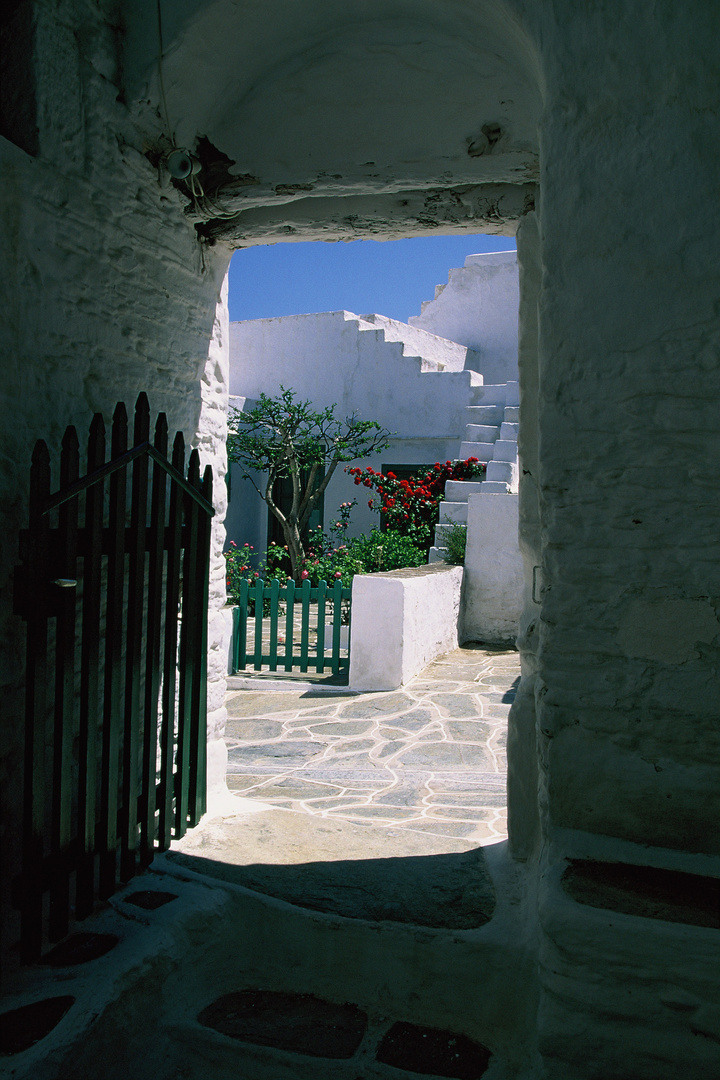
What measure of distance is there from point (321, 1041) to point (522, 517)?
1.78 m

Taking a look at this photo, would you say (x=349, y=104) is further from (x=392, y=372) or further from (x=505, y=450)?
(x=392, y=372)

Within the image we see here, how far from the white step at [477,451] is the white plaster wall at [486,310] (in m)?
3.71

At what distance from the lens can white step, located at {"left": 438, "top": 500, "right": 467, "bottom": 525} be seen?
923cm

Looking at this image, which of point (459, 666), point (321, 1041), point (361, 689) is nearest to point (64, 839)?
point (321, 1041)

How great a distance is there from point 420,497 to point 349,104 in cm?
709

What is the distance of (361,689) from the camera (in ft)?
20.7

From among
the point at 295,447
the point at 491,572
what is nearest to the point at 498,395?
the point at 295,447

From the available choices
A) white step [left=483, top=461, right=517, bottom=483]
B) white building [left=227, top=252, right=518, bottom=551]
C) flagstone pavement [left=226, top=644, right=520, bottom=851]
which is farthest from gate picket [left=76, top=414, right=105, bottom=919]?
white building [left=227, top=252, right=518, bottom=551]

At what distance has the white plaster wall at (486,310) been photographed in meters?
13.8

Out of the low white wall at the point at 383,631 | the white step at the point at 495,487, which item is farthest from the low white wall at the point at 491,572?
the low white wall at the point at 383,631

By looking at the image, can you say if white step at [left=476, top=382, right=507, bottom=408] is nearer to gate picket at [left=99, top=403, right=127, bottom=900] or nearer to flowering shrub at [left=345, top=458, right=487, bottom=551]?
flowering shrub at [left=345, top=458, right=487, bottom=551]

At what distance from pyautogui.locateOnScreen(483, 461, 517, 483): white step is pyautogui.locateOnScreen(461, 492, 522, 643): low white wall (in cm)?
112

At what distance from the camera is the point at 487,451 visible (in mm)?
10383

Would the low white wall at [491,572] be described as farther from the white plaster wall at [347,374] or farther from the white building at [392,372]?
the white plaster wall at [347,374]
